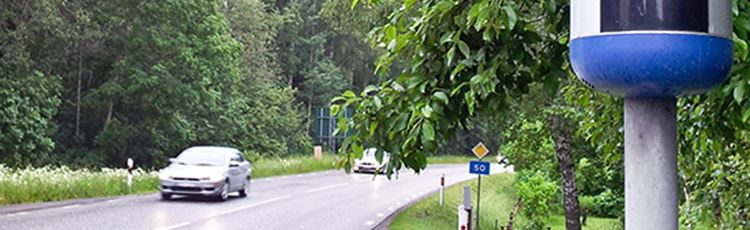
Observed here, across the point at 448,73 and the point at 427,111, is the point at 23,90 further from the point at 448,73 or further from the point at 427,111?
the point at 427,111

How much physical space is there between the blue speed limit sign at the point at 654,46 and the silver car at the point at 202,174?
20.7 m

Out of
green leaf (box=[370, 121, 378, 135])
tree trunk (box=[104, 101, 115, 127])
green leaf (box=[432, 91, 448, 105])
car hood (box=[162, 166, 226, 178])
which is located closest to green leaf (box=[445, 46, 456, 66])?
green leaf (box=[432, 91, 448, 105])

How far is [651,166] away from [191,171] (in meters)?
20.9

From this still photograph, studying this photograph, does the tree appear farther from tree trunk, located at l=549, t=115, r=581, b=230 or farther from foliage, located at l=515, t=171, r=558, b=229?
foliage, located at l=515, t=171, r=558, b=229

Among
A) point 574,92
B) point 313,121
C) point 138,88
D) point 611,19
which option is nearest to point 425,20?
point 611,19

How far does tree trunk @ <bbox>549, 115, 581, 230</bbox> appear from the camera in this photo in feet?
52.6

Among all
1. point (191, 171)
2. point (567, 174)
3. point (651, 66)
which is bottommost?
point (191, 171)

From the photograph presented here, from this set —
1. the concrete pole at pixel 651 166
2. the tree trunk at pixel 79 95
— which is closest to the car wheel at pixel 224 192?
the concrete pole at pixel 651 166

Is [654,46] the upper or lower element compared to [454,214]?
upper

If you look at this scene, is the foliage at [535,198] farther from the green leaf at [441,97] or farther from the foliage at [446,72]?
the green leaf at [441,97]

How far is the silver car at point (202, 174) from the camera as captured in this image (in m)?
22.4

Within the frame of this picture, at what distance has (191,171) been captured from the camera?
73.9ft

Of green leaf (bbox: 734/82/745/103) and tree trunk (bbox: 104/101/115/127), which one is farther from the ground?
tree trunk (bbox: 104/101/115/127)

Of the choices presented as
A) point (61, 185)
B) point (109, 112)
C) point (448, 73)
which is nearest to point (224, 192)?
point (61, 185)
